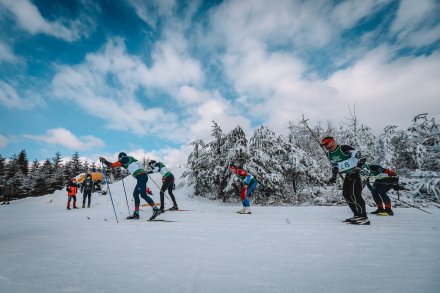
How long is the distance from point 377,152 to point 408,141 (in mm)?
1681

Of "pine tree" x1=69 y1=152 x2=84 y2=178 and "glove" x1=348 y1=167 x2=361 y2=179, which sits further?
"pine tree" x1=69 y1=152 x2=84 y2=178

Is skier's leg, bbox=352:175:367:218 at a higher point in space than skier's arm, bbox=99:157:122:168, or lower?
lower

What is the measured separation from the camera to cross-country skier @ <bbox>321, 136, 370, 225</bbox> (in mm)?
5047

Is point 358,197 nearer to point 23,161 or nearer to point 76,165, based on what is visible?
point 76,165

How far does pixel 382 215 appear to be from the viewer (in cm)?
613

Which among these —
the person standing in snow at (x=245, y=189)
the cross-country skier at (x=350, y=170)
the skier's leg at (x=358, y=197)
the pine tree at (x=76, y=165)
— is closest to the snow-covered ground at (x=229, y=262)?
the skier's leg at (x=358, y=197)

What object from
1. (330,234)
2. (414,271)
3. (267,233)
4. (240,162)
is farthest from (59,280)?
(240,162)

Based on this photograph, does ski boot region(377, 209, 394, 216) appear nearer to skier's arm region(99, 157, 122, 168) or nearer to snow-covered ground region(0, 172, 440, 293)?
snow-covered ground region(0, 172, 440, 293)

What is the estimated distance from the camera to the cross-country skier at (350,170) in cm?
505

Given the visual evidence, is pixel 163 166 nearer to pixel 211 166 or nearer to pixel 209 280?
pixel 211 166

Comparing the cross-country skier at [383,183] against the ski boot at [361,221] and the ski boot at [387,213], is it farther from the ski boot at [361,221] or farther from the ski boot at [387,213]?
the ski boot at [361,221]

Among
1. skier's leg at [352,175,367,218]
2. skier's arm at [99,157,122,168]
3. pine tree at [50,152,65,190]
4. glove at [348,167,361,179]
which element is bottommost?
skier's leg at [352,175,367,218]

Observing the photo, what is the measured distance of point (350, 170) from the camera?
5.29 m

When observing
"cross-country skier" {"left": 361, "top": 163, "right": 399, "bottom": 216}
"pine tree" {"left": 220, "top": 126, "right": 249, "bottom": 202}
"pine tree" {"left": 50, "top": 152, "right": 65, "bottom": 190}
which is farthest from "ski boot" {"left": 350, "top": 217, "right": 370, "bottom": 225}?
"pine tree" {"left": 50, "top": 152, "right": 65, "bottom": 190}
